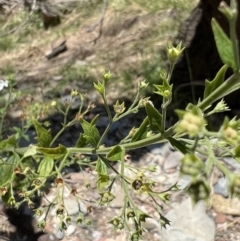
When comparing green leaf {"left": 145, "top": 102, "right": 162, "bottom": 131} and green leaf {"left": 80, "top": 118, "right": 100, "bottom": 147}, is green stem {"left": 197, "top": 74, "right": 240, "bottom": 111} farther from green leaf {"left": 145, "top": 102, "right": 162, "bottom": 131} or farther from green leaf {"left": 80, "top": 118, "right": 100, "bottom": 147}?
green leaf {"left": 80, "top": 118, "right": 100, "bottom": 147}

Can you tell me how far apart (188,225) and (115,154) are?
3.10 feet

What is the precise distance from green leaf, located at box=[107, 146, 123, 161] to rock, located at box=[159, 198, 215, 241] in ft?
2.86

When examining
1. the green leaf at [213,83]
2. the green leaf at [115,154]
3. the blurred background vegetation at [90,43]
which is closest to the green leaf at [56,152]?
the green leaf at [115,154]

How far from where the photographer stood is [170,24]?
11.3 ft

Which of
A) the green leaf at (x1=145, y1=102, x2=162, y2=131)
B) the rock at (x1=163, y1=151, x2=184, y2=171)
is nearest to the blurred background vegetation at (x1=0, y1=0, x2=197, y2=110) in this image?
the rock at (x1=163, y1=151, x2=184, y2=171)

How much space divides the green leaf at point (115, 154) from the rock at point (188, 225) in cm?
87

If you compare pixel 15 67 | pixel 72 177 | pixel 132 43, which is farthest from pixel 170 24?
pixel 72 177

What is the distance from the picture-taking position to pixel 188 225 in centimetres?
239

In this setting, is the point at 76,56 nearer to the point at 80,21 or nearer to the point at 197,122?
the point at 80,21

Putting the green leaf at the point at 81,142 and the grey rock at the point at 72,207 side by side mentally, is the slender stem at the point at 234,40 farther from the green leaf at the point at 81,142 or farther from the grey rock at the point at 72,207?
the grey rock at the point at 72,207

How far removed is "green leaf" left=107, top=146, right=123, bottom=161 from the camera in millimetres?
1541

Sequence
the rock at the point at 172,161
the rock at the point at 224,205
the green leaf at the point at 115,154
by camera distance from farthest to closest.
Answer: the rock at the point at 172,161 < the rock at the point at 224,205 < the green leaf at the point at 115,154

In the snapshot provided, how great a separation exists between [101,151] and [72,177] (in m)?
1.00

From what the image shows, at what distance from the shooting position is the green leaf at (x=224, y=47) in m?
1.22
